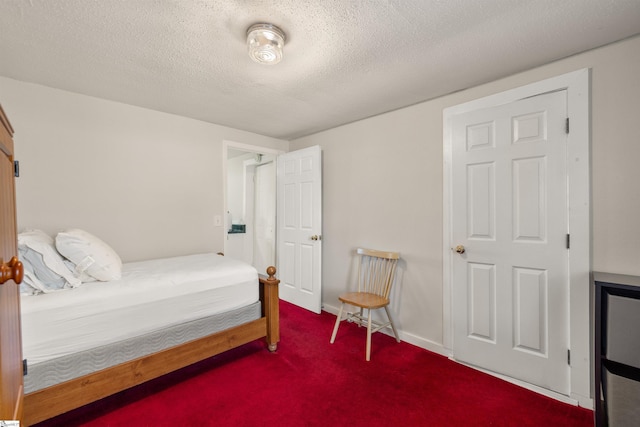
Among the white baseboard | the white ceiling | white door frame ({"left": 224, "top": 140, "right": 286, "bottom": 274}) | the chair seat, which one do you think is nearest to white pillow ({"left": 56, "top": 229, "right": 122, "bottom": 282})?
the white ceiling

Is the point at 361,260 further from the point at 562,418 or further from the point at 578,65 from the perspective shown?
the point at 578,65

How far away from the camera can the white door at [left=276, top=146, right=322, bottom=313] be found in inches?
134

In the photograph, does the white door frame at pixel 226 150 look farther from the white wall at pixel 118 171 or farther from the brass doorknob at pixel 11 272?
the brass doorknob at pixel 11 272

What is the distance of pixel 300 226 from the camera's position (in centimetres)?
362

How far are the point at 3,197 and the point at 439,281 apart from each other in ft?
9.15

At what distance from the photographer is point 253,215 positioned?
495cm

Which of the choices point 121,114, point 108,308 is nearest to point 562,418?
point 108,308

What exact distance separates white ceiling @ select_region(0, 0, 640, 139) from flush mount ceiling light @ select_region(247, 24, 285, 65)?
4 centimetres

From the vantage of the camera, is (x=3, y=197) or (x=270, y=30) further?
(x=270, y=30)

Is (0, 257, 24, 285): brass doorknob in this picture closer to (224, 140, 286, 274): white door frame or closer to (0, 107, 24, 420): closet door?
(0, 107, 24, 420): closet door

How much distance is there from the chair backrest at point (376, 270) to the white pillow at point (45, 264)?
234 centimetres

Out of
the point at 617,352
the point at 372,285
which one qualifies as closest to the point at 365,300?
the point at 372,285

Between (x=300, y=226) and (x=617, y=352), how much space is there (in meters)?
2.86

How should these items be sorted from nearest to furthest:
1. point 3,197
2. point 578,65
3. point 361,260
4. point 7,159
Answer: point 3,197 < point 7,159 < point 578,65 < point 361,260
